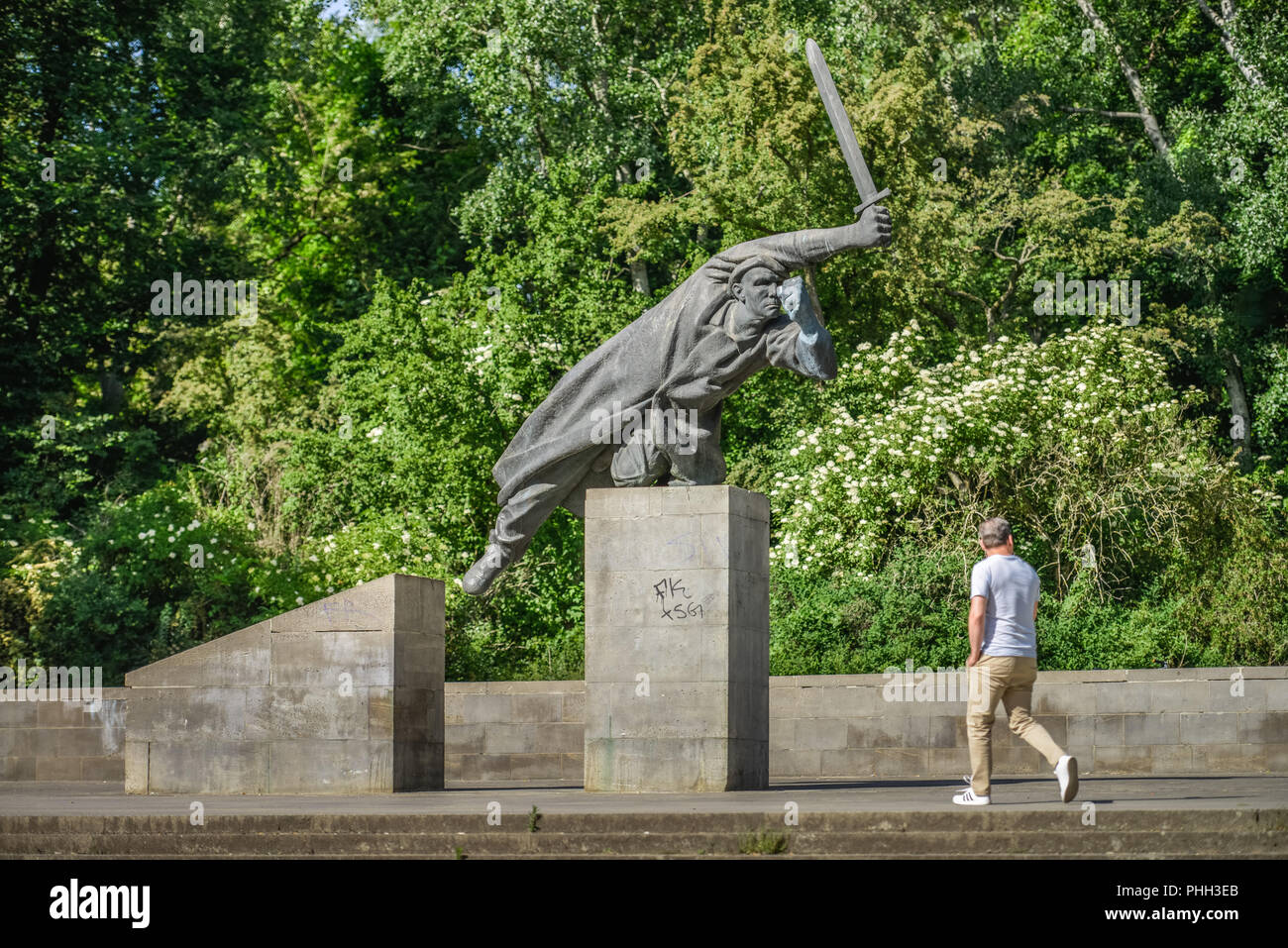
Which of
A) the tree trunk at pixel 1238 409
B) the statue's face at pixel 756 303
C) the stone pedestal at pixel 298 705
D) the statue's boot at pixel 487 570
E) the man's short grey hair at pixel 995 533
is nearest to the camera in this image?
the man's short grey hair at pixel 995 533

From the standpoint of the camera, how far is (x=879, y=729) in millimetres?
17797

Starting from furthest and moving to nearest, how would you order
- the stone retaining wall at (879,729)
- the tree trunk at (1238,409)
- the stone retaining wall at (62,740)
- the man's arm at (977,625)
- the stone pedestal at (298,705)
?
the tree trunk at (1238,409)
the stone retaining wall at (62,740)
the stone retaining wall at (879,729)
the stone pedestal at (298,705)
the man's arm at (977,625)

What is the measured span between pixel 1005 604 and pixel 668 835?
2.55 meters

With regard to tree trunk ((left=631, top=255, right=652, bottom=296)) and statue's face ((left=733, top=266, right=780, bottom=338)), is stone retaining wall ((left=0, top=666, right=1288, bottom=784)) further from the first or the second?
tree trunk ((left=631, top=255, right=652, bottom=296))

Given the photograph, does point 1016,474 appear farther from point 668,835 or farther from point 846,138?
point 668,835

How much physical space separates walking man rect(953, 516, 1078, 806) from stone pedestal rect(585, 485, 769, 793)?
9.61 ft

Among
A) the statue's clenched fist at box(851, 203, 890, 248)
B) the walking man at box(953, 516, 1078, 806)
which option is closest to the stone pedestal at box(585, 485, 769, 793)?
the statue's clenched fist at box(851, 203, 890, 248)

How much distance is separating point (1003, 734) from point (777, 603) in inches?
193

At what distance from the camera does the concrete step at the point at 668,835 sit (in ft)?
29.0

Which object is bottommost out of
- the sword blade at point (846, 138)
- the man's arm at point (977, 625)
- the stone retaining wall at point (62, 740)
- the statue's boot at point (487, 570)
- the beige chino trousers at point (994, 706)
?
the stone retaining wall at point (62, 740)

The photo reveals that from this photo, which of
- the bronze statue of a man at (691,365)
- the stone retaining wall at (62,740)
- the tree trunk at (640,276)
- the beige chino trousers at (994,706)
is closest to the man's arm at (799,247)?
the bronze statue of a man at (691,365)

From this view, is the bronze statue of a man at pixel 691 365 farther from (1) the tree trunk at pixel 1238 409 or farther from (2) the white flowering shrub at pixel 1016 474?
(1) the tree trunk at pixel 1238 409

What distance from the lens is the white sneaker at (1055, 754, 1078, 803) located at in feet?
32.5
